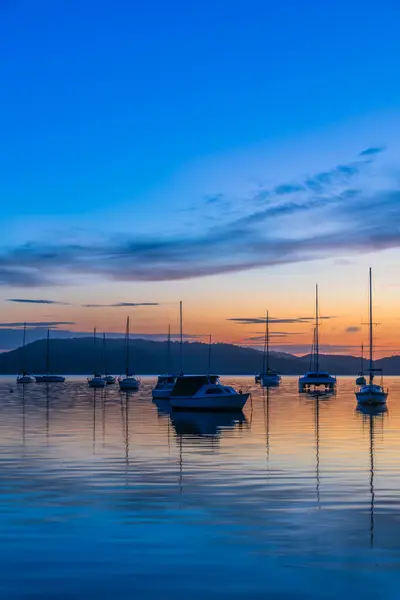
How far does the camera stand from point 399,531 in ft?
61.0

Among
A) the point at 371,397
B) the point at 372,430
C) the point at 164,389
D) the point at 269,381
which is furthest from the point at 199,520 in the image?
the point at 269,381

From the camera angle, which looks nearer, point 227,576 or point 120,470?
point 227,576

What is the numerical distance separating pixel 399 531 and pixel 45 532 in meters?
8.44

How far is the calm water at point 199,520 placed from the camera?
47.4ft

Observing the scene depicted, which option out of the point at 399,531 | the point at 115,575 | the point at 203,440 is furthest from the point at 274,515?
the point at 203,440

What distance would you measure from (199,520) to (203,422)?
38.9 m

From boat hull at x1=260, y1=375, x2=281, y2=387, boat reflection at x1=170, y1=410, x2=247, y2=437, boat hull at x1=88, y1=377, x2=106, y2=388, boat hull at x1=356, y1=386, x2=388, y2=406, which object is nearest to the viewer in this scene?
boat reflection at x1=170, y1=410, x2=247, y2=437

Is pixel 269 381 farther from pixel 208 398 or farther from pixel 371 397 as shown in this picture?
pixel 208 398

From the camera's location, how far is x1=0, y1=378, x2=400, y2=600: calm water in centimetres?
1444

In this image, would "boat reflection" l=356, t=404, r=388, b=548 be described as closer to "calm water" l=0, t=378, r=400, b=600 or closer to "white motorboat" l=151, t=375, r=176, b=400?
"calm water" l=0, t=378, r=400, b=600

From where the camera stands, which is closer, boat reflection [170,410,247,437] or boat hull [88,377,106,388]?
boat reflection [170,410,247,437]

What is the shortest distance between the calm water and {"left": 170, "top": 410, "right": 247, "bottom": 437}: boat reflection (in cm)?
748

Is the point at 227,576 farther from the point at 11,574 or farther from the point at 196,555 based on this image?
the point at 11,574

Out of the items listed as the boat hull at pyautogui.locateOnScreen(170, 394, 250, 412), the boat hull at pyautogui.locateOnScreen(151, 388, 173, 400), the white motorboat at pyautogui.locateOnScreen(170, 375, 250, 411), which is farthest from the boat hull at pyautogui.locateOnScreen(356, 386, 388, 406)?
the boat hull at pyautogui.locateOnScreen(151, 388, 173, 400)
